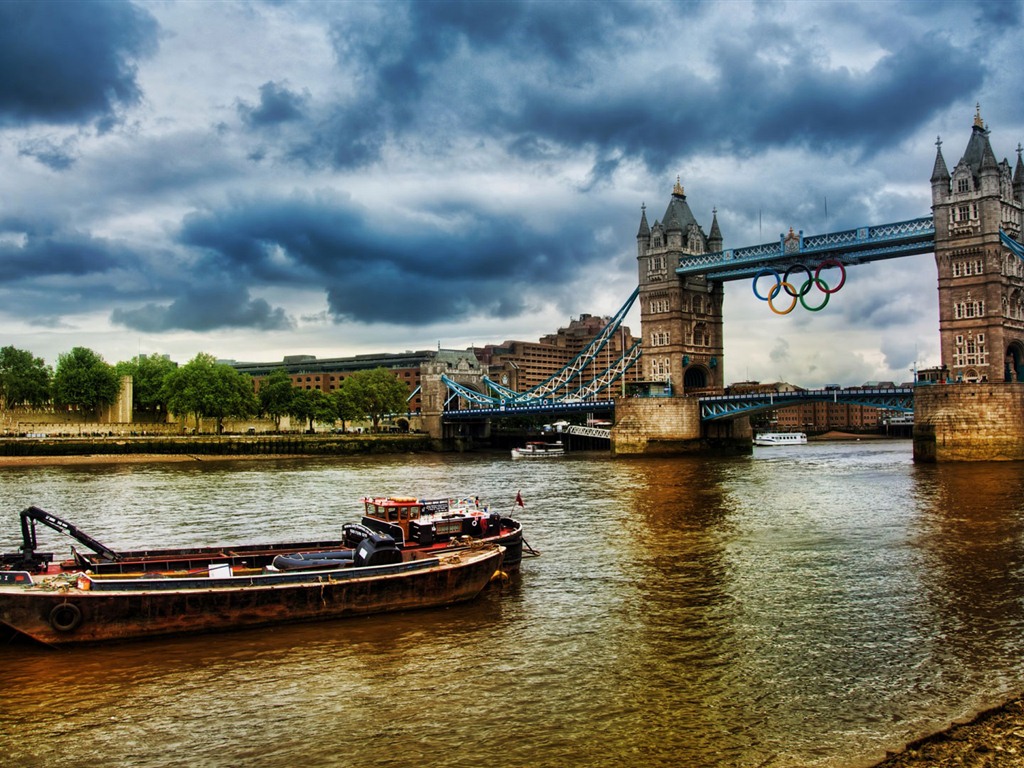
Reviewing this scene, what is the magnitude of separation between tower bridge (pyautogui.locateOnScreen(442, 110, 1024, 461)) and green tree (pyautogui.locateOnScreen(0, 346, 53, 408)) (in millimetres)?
62632

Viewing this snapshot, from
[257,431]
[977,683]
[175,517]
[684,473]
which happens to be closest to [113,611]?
[977,683]

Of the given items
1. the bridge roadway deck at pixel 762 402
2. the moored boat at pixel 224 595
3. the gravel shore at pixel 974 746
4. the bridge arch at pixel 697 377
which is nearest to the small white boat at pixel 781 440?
the bridge arch at pixel 697 377

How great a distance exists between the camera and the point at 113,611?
20.9 meters

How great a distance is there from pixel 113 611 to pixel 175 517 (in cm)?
2415

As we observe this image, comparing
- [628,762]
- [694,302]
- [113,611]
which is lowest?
[628,762]

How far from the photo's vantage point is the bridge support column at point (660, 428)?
323 ft

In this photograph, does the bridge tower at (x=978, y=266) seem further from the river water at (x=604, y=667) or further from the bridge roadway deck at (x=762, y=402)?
the river water at (x=604, y=667)

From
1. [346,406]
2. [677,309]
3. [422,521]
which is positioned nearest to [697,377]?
[677,309]

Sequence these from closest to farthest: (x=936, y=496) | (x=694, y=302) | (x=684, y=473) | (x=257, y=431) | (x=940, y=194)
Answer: (x=936, y=496) → (x=684, y=473) → (x=940, y=194) → (x=694, y=302) → (x=257, y=431)

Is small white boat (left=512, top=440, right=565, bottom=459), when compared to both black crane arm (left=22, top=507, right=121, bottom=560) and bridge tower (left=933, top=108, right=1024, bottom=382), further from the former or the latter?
black crane arm (left=22, top=507, right=121, bottom=560)

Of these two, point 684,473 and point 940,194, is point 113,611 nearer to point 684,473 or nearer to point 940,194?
point 684,473

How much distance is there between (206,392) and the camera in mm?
115625

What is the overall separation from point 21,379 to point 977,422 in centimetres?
11213

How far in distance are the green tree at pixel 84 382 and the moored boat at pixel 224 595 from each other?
346ft
